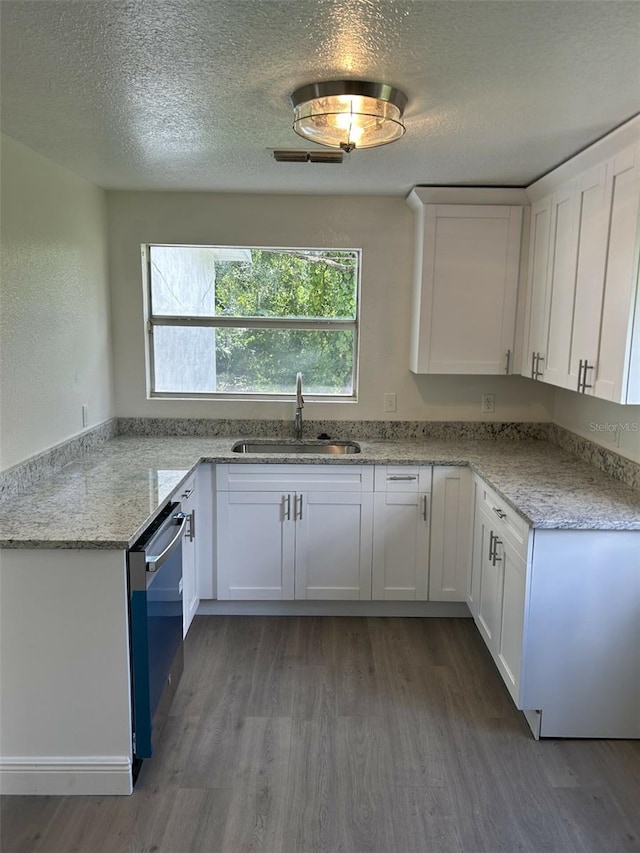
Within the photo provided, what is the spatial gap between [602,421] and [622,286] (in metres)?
0.99

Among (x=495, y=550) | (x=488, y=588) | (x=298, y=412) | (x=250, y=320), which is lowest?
(x=488, y=588)

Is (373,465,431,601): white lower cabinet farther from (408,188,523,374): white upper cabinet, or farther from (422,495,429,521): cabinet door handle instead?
(408,188,523,374): white upper cabinet

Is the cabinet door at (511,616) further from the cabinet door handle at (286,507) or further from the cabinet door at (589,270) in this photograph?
the cabinet door handle at (286,507)

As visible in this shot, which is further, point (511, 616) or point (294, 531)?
point (294, 531)

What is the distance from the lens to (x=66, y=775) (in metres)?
2.10

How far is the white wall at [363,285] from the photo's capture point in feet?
11.8

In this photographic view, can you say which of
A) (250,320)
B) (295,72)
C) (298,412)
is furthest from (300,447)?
(295,72)

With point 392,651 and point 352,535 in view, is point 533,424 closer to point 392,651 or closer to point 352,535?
point 352,535

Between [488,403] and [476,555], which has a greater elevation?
[488,403]

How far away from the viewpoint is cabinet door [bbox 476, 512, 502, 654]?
107 inches

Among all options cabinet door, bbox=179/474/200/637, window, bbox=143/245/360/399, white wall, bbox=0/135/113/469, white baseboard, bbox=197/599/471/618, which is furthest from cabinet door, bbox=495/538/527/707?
white wall, bbox=0/135/113/469

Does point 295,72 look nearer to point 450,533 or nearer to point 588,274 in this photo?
point 588,274

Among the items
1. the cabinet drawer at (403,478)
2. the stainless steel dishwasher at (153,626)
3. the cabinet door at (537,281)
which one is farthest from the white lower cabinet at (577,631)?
the stainless steel dishwasher at (153,626)

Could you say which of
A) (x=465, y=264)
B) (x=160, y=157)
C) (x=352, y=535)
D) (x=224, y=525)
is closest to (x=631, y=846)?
(x=352, y=535)
